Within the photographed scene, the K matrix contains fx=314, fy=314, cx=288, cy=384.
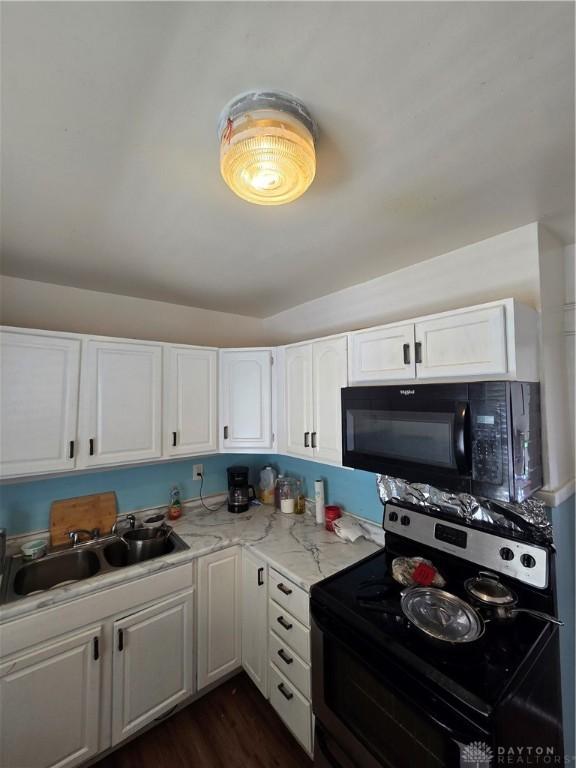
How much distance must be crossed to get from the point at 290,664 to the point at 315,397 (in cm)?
136

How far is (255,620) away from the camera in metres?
1.81

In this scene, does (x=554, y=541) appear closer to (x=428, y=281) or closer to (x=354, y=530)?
(x=354, y=530)

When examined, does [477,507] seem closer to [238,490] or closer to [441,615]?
[441,615]

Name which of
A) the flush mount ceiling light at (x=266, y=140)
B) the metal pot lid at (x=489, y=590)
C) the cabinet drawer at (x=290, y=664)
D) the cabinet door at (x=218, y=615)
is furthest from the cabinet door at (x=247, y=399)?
the flush mount ceiling light at (x=266, y=140)

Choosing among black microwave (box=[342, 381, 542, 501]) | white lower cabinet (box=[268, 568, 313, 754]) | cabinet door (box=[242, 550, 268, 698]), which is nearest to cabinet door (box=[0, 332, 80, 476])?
cabinet door (box=[242, 550, 268, 698])

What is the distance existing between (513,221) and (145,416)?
2.13 m

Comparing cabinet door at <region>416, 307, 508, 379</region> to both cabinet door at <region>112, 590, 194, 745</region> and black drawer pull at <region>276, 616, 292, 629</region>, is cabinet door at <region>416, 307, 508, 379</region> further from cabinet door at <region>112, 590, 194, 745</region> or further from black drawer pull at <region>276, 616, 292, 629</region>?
cabinet door at <region>112, 590, 194, 745</region>

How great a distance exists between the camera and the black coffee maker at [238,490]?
235cm

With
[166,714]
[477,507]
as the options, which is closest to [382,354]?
[477,507]

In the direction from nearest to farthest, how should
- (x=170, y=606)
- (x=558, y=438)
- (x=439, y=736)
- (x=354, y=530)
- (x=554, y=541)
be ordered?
(x=439, y=736) < (x=554, y=541) < (x=558, y=438) < (x=170, y=606) < (x=354, y=530)

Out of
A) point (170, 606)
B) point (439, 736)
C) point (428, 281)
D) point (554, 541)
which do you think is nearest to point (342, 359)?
point (428, 281)

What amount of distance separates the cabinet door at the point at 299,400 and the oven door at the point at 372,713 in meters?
0.89

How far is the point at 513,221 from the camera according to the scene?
1308mm

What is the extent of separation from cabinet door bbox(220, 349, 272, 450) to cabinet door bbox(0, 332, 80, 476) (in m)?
0.92
